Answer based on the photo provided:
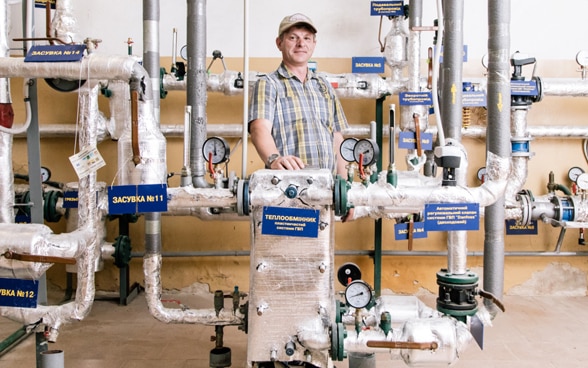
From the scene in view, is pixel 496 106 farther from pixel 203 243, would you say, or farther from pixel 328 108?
pixel 203 243

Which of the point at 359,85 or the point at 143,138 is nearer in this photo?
the point at 143,138

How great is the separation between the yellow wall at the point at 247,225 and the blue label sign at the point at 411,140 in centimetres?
48

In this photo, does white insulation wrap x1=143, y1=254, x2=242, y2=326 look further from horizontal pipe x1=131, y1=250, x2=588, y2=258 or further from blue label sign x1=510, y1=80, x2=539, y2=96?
blue label sign x1=510, y1=80, x2=539, y2=96

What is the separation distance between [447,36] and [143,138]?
143 cm

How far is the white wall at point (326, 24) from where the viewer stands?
3381 millimetres

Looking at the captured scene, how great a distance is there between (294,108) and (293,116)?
1.3 inches

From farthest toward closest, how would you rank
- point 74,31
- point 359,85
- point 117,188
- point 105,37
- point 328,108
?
point 105,37, point 359,85, point 328,108, point 74,31, point 117,188

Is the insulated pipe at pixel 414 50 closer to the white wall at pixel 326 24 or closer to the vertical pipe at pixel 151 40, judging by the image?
the white wall at pixel 326 24

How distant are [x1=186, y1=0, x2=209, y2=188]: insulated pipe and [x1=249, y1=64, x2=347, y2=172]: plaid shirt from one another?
2.38ft

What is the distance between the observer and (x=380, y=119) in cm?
321

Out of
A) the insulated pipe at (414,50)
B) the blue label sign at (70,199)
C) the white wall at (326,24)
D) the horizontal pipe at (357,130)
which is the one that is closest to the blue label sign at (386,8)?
the insulated pipe at (414,50)

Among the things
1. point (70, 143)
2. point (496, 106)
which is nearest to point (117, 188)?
point (496, 106)

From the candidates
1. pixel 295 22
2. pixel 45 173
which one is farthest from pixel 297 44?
pixel 45 173

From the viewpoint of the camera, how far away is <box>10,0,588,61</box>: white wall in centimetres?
338
